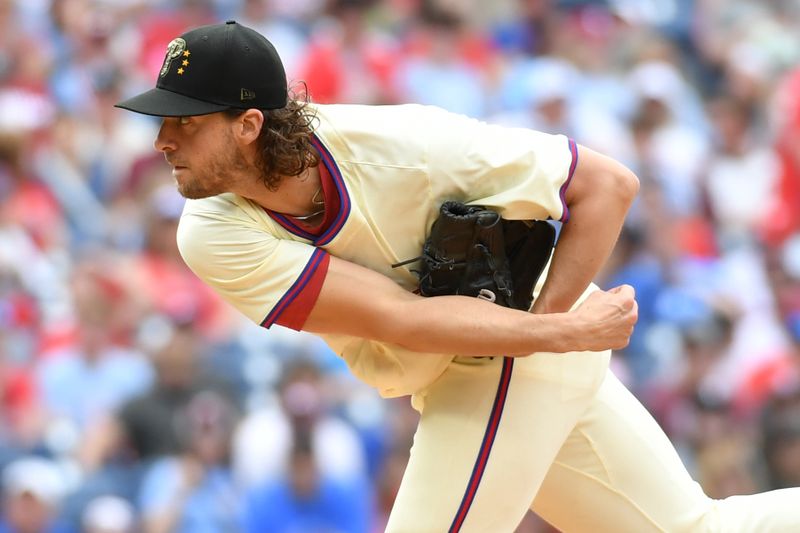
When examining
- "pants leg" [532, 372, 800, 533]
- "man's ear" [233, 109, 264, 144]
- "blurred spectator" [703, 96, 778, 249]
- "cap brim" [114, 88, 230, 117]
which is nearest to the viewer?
"cap brim" [114, 88, 230, 117]

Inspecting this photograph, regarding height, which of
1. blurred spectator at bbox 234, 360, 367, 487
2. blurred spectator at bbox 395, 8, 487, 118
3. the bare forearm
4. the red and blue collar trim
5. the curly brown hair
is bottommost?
blurred spectator at bbox 234, 360, 367, 487

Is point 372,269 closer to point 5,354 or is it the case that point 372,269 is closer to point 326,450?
point 326,450

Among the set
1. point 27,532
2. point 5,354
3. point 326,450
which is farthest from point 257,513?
point 5,354

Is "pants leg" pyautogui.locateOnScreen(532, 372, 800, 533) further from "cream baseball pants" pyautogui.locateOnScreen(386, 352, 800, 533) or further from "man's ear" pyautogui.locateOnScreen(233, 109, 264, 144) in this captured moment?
"man's ear" pyautogui.locateOnScreen(233, 109, 264, 144)

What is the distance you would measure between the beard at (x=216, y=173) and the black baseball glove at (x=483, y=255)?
0.54 metres

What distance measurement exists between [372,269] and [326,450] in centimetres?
276

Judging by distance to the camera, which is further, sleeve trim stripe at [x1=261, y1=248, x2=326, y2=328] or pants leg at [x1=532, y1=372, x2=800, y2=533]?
pants leg at [x1=532, y1=372, x2=800, y2=533]

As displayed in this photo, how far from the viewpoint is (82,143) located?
7.76 m

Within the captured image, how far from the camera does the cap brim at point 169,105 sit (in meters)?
3.26

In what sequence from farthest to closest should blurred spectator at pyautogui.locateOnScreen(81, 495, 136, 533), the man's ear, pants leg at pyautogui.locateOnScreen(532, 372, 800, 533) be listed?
blurred spectator at pyautogui.locateOnScreen(81, 495, 136, 533) < pants leg at pyautogui.locateOnScreen(532, 372, 800, 533) < the man's ear

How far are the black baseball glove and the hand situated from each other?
0.88 feet

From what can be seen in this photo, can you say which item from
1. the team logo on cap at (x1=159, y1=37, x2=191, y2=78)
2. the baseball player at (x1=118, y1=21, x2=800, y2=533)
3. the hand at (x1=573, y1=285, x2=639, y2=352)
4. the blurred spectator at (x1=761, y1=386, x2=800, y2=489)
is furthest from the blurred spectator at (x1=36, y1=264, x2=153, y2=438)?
the hand at (x1=573, y1=285, x2=639, y2=352)

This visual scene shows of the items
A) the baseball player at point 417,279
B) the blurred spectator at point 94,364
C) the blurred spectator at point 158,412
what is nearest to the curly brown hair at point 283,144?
the baseball player at point 417,279

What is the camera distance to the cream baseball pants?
355 centimetres
